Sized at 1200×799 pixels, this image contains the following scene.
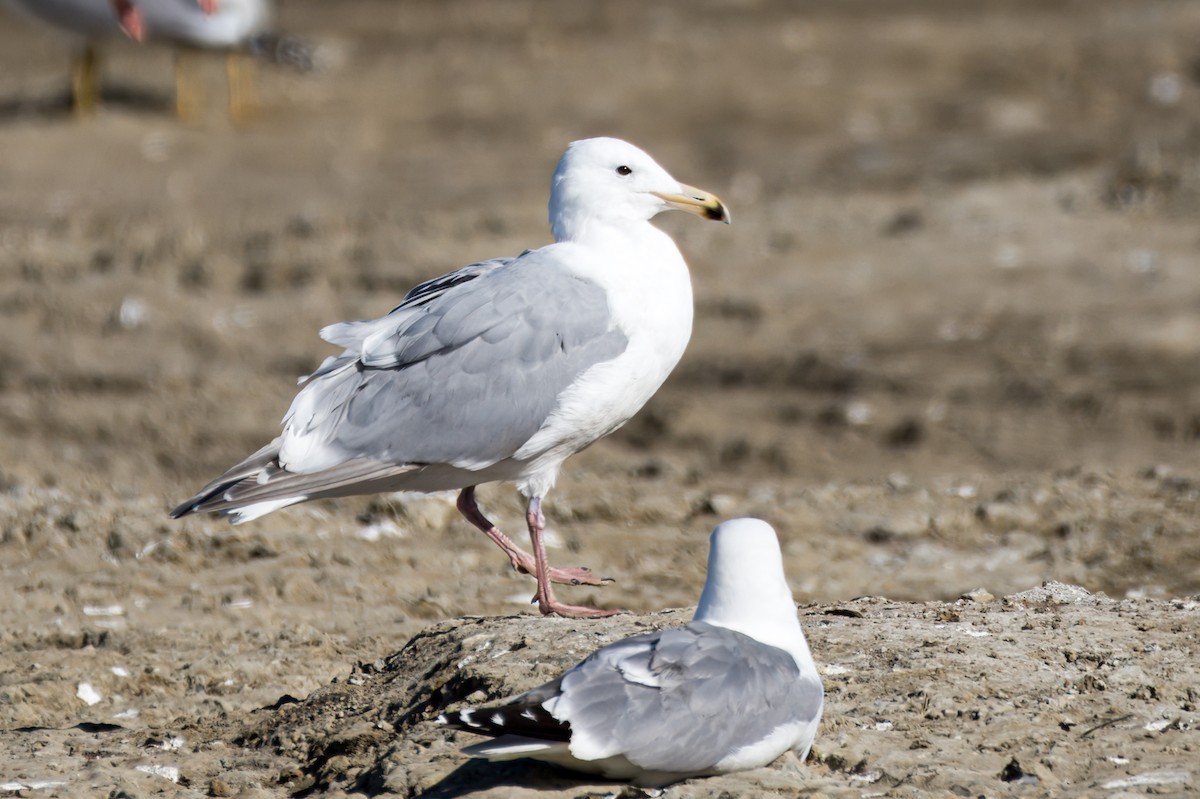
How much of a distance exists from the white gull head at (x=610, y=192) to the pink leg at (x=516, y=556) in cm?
100

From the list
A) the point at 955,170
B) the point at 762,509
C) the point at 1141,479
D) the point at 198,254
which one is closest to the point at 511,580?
the point at 762,509

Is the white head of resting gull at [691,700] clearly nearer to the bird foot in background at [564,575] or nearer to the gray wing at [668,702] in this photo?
the gray wing at [668,702]

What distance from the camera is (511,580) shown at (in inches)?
263

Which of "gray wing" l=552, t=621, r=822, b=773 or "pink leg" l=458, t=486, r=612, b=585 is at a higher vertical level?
"gray wing" l=552, t=621, r=822, b=773

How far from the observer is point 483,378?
5.42 m

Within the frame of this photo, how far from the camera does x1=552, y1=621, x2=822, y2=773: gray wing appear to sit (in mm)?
3797

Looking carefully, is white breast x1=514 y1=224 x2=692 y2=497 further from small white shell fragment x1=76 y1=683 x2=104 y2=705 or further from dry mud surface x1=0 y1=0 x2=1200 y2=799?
small white shell fragment x1=76 y1=683 x2=104 y2=705

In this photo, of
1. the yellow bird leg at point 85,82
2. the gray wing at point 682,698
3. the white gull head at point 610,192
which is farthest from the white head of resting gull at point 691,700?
the yellow bird leg at point 85,82

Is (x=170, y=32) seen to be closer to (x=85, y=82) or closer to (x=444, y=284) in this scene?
(x=85, y=82)

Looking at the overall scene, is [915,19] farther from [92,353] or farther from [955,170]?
[92,353]

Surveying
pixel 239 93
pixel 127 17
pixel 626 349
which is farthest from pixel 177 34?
pixel 626 349

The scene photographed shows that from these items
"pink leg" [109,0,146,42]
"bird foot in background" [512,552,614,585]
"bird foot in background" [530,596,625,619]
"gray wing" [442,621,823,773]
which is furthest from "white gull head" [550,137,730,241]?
"pink leg" [109,0,146,42]

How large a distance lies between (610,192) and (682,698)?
2.35 meters

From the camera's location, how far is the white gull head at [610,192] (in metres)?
5.74
